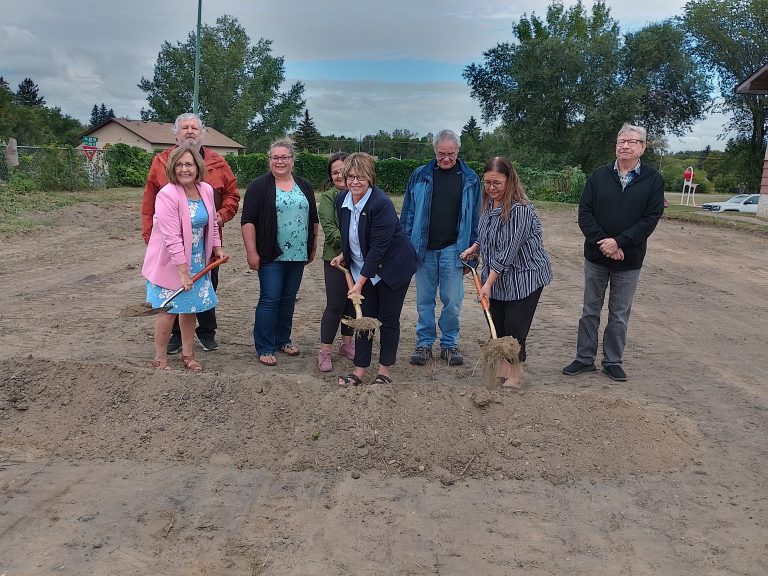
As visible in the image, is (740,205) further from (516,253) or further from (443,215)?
(516,253)

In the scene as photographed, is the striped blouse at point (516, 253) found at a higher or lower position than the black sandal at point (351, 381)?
higher

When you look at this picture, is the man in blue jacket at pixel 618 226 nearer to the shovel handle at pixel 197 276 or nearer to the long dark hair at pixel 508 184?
the long dark hair at pixel 508 184

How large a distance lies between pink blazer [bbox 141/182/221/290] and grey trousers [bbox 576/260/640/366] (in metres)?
3.00

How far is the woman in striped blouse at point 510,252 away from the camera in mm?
4340

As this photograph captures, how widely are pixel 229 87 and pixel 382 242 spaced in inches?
2211

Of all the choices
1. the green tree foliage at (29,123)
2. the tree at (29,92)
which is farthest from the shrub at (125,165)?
the tree at (29,92)

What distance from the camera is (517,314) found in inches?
178

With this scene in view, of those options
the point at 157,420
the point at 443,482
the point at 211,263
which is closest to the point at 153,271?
the point at 211,263

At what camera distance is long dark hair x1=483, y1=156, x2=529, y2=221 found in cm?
429

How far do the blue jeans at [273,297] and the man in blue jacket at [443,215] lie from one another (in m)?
1.01

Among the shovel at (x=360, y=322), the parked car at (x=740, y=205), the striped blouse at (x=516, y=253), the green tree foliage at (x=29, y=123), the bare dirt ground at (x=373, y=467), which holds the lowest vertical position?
the bare dirt ground at (x=373, y=467)

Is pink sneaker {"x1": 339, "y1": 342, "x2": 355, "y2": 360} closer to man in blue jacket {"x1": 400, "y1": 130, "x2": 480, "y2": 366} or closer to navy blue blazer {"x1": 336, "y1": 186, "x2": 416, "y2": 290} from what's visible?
A: man in blue jacket {"x1": 400, "y1": 130, "x2": 480, "y2": 366}

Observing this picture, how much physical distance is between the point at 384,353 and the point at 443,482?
1.34m

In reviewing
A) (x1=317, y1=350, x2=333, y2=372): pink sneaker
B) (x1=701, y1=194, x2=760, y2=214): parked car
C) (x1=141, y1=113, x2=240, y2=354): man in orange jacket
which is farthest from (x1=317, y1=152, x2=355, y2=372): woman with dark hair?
(x1=701, y1=194, x2=760, y2=214): parked car
